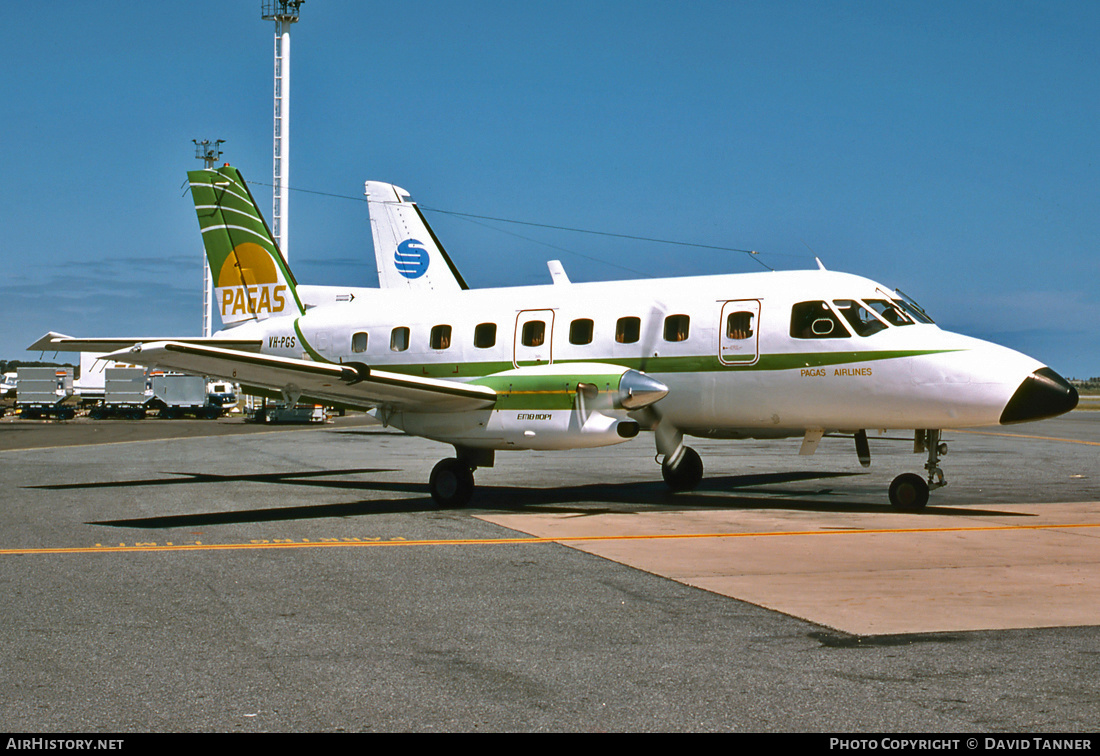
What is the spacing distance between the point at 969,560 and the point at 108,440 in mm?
32775

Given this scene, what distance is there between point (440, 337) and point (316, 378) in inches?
133

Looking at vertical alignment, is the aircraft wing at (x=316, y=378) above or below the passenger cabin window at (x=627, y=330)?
below

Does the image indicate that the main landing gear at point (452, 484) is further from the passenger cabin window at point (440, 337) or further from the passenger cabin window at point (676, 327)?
the passenger cabin window at point (676, 327)

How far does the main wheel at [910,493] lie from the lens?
1445 centimetres

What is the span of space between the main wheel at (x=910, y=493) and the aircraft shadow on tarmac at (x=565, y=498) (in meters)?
0.21

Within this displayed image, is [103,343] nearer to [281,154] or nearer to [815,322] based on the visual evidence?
[815,322]

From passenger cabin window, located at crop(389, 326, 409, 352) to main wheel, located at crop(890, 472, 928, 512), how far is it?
872 centimetres

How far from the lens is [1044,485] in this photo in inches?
734

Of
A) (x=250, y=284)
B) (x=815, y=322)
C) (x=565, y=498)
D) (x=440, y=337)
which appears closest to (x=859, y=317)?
(x=815, y=322)

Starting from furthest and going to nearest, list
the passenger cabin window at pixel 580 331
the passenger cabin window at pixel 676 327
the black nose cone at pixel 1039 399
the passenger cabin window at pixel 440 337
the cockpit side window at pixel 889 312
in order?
1. the passenger cabin window at pixel 440 337
2. the passenger cabin window at pixel 580 331
3. the passenger cabin window at pixel 676 327
4. the cockpit side window at pixel 889 312
5. the black nose cone at pixel 1039 399

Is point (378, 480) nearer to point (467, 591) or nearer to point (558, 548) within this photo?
point (558, 548)

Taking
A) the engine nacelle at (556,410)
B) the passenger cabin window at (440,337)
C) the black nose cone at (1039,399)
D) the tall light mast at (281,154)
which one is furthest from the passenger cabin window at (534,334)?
the tall light mast at (281,154)

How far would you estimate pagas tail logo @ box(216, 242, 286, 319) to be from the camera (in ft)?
66.9

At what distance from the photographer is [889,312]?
14.4 metres
